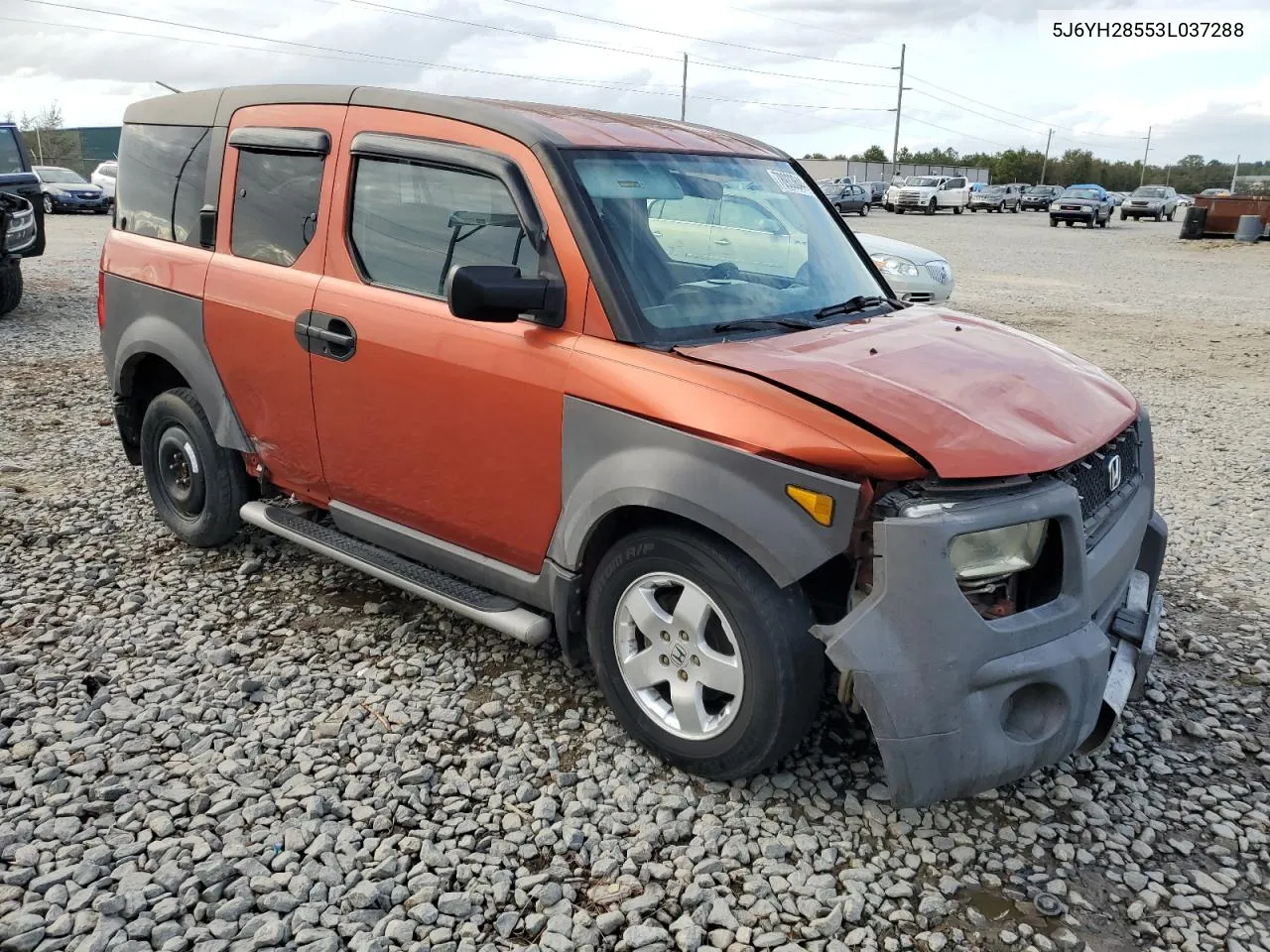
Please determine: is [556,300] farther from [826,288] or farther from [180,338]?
[180,338]

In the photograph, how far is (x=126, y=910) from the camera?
262 cm

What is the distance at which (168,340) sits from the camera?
15.1ft

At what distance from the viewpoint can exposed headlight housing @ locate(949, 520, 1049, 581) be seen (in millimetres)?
2672

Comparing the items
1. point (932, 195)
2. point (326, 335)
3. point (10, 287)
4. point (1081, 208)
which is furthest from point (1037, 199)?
point (326, 335)

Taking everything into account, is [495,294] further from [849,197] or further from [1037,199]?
[1037,199]

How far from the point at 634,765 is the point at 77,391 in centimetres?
715

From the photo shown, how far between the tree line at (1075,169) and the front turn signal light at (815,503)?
93731 mm

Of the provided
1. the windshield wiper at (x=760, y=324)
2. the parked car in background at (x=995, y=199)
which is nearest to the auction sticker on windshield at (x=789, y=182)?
the windshield wiper at (x=760, y=324)

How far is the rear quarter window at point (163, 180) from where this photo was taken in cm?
452

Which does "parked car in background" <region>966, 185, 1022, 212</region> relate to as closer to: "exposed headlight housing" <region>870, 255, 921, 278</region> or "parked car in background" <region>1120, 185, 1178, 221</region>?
"parked car in background" <region>1120, 185, 1178, 221</region>

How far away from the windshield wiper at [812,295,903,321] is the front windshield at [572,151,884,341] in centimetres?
3

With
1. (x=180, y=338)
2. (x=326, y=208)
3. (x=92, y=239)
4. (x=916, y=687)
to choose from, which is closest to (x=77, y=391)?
(x=180, y=338)

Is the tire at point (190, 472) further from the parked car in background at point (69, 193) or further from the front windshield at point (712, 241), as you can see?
the parked car in background at point (69, 193)

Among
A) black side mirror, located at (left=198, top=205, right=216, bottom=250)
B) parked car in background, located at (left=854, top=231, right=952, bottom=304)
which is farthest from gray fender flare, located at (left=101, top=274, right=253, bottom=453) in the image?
parked car in background, located at (left=854, top=231, right=952, bottom=304)
